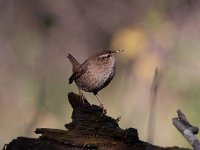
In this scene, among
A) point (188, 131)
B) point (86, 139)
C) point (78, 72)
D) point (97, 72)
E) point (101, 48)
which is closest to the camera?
point (188, 131)

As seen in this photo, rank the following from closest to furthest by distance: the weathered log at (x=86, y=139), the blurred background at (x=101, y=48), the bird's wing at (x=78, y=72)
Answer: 1. the weathered log at (x=86, y=139)
2. the bird's wing at (x=78, y=72)
3. the blurred background at (x=101, y=48)

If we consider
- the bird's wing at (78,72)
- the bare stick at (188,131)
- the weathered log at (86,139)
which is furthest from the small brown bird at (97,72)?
the bare stick at (188,131)

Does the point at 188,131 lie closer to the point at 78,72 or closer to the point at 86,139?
the point at 86,139

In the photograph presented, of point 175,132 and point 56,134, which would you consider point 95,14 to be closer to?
point 175,132

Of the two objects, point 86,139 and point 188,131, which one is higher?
point 86,139

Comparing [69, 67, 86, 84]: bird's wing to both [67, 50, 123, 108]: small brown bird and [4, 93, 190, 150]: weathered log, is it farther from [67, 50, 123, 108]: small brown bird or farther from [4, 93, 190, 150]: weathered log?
[4, 93, 190, 150]: weathered log

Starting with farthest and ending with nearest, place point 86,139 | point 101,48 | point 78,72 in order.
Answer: point 101,48 → point 78,72 → point 86,139

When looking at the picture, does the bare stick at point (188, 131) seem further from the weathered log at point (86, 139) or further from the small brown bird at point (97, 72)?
the small brown bird at point (97, 72)

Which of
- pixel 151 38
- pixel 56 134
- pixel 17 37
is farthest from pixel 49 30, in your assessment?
pixel 56 134

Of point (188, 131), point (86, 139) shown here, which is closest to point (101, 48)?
point (86, 139)
